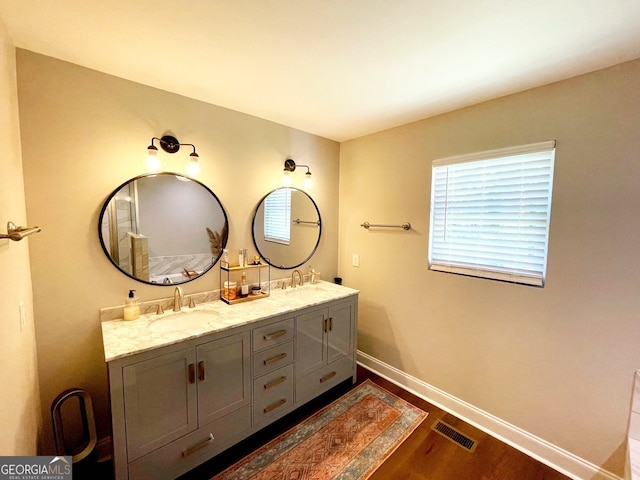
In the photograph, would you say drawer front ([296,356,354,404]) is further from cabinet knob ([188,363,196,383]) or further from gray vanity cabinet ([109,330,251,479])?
cabinet knob ([188,363,196,383])

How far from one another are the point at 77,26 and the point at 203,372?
1.83 m

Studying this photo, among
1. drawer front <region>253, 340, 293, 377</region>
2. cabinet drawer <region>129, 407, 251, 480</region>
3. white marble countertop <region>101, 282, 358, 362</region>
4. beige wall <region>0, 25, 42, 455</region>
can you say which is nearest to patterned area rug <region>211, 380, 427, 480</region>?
cabinet drawer <region>129, 407, 251, 480</region>

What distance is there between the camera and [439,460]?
1711 mm

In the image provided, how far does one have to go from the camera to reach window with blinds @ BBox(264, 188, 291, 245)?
2.40 meters

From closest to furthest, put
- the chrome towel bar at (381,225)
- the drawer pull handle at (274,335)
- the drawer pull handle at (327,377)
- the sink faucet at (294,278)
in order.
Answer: the drawer pull handle at (274,335) < the drawer pull handle at (327,377) < the chrome towel bar at (381,225) < the sink faucet at (294,278)

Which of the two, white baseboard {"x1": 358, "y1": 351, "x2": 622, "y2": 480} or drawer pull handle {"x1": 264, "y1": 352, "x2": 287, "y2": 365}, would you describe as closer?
white baseboard {"x1": 358, "y1": 351, "x2": 622, "y2": 480}

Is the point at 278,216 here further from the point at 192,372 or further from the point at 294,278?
the point at 192,372

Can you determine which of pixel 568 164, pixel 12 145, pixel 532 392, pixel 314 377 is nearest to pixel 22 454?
pixel 12 145

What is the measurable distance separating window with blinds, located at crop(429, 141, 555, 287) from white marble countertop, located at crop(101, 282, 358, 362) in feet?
3.15

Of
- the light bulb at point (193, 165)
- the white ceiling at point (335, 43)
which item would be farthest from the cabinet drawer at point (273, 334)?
the white ceiling at point (335, 43)

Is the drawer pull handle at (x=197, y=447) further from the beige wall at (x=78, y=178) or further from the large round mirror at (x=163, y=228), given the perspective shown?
the large round mirror at (x=163, y=228)

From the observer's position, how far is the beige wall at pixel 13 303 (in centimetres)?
102

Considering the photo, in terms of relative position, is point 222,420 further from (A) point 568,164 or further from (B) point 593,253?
(A) point 568,164

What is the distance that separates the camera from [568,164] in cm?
160
